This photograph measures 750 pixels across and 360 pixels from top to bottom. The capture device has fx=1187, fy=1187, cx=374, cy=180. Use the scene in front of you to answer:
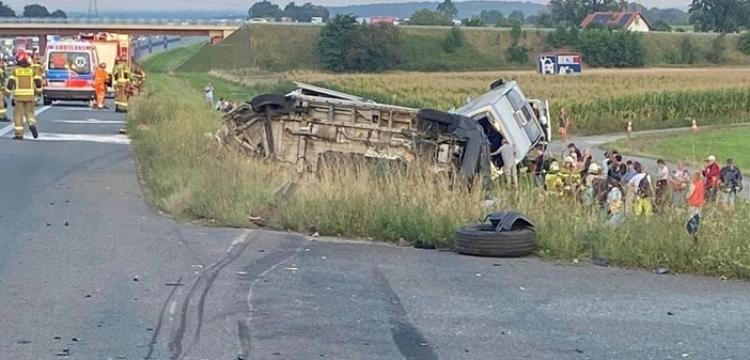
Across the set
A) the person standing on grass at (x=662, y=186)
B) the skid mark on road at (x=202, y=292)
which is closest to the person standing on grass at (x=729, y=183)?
the person standing on grass at (x=662, y=186)

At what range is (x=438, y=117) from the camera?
16297mm

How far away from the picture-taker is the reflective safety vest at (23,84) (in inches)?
842

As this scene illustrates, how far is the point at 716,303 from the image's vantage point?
335 inches

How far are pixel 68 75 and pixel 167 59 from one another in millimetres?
79930

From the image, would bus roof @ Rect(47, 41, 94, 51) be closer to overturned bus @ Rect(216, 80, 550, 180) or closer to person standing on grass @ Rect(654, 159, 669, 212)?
overturned bus @ Rect(216, 80, 550, 180)

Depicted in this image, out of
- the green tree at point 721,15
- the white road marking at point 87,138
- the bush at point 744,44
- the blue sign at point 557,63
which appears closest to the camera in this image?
the white road marking at point 87,138

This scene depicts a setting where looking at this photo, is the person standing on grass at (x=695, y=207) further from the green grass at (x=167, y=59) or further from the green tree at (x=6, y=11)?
the green tree at (x=6, y=11)

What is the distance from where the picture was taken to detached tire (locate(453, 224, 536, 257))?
1034 cm

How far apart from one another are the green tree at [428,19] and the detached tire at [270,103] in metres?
139

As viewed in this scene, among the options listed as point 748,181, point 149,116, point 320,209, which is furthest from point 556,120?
point 320,209

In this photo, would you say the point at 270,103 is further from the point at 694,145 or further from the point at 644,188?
the point at 694,145

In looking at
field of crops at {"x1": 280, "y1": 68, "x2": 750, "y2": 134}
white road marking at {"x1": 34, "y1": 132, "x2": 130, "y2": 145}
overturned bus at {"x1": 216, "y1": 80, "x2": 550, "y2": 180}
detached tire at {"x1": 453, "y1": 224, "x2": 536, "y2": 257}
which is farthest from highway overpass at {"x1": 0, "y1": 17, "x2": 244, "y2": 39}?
detached tire at {"x1": 453, "y1": 224, "x2": 536, "y2": 257}

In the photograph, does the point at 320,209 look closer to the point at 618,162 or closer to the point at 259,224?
the point at 259,224

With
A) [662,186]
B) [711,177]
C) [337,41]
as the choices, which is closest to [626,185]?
[662,186]
